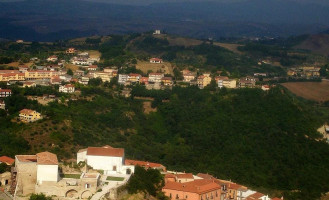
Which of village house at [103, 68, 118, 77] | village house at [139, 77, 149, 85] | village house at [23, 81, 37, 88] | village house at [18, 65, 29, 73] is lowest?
village house at [139, 77, 149, 85]

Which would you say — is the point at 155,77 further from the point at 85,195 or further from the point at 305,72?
the point at 305,72

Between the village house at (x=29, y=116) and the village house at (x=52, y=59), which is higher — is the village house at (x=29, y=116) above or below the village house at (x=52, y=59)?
below

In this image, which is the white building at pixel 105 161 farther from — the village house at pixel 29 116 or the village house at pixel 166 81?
the village house at pixel 166 81

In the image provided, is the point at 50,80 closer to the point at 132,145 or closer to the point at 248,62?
the point at 132,145

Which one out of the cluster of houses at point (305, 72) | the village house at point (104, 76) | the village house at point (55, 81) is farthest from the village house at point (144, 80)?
the cluster of houses at point (305, 72)

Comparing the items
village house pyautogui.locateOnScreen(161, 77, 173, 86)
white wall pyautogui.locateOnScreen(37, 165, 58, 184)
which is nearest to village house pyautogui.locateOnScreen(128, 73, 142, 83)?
village house pyautogui.locateOnScreen(161, 77, 173, 86)

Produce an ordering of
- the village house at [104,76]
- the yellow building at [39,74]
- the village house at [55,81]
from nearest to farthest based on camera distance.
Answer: the village house at [55,81], the yellow building at [39,74], the village house at [104,76]

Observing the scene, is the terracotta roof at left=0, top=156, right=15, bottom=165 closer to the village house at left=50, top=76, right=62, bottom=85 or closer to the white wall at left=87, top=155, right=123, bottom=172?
the white wall at left=87, top=155, right=123, bottom=172

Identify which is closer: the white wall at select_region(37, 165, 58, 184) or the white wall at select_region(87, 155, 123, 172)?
the white wall at select_region(37, 165, 58, 184)
